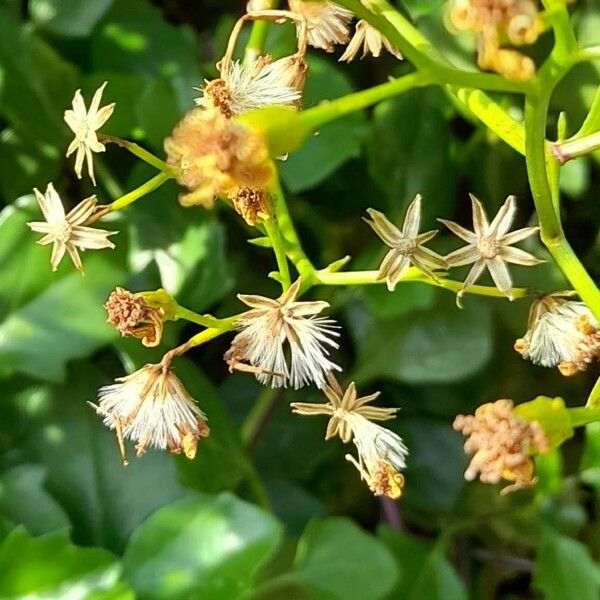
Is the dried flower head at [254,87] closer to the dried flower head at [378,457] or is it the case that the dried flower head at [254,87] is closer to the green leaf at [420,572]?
the dried flower head at [378,457]

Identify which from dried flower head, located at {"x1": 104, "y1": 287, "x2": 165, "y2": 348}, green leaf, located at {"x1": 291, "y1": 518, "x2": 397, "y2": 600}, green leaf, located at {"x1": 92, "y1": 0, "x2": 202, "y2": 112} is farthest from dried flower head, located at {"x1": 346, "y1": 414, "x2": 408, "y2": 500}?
green leaf, located at {"x1": 92, "y1": 0, "x2": 202, "y2": 112}

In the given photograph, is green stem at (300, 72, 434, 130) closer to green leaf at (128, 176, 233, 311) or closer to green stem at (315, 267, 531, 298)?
green stem at (315, 267, 531, 298)

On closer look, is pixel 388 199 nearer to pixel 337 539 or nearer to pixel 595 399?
pixel 337 539

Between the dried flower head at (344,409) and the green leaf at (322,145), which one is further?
the green leaf at (322,145)

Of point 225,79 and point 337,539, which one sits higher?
point 225,79

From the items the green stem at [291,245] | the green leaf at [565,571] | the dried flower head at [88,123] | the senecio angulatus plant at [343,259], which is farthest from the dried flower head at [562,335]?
the green leaf at [565,571]

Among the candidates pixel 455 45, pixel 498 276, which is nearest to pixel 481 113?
pixel 498 276

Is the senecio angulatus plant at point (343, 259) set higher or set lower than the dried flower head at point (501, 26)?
lower
